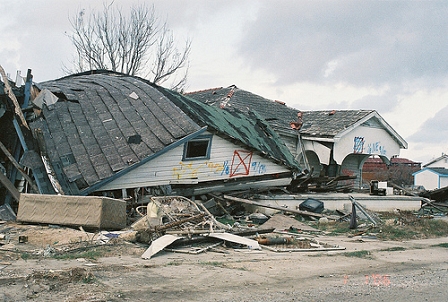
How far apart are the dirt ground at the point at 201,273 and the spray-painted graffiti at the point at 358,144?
46.6ft

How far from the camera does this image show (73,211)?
10984 mm

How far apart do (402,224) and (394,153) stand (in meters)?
13.3

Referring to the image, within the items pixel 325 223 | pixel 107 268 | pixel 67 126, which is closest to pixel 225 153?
pixel 325 223

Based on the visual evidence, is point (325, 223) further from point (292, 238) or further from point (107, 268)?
point (107, 268)

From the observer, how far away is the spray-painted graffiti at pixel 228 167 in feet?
53.9

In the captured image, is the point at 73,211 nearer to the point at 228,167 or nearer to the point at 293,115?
the point at 228,167

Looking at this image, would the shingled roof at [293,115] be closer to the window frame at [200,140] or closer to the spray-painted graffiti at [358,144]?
the spray-painted graffiti at [358,144]

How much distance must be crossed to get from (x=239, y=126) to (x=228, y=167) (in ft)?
8.56

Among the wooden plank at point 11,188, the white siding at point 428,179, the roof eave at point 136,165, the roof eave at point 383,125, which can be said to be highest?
the roof eave at point 383,125

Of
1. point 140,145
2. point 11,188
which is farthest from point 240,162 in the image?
point 11,188

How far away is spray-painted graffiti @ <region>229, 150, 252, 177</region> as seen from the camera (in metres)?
17.9

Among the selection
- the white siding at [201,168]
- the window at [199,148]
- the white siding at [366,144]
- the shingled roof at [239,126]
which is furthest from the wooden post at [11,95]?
the white siding at [366,144]

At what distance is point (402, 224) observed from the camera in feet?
51.7

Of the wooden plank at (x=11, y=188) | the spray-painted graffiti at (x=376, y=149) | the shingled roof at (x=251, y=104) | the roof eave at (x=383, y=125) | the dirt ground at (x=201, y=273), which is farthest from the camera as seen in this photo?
the spray-painted graffiti at (x=376, y=149)
